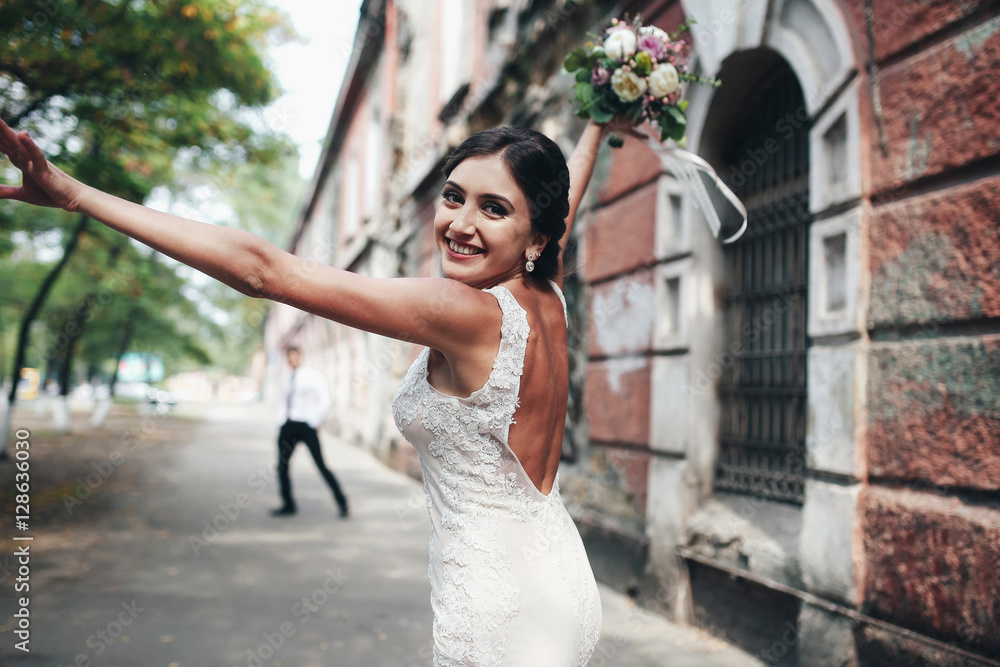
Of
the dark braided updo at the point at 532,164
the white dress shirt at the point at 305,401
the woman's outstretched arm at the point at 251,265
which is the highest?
the dark braided updo at the point at 532,164

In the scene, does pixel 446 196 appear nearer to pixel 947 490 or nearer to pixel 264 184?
pixel 947 490

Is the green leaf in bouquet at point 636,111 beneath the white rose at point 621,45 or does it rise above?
beneath

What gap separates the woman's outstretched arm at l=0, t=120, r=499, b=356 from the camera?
4.29 ft

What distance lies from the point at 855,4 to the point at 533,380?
318cm

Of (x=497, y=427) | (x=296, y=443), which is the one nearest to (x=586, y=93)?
(x=497, y=427)

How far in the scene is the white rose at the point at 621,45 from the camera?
2545 millimetres

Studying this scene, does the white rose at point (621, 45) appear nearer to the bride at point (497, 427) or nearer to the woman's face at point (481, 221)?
the bride at point (497, 427)

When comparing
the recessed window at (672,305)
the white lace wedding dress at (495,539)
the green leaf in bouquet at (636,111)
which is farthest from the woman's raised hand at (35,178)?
the recessed window at (672,305)

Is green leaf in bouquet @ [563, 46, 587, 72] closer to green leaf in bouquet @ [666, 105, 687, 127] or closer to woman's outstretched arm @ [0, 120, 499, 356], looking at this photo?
green leaf in bouquet @ [666, 105, 687, 127]

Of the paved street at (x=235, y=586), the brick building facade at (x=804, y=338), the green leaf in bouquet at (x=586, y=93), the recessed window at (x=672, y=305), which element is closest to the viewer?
the green leaf in bouquet at (x=586, y=93)

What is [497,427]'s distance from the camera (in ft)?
5.39

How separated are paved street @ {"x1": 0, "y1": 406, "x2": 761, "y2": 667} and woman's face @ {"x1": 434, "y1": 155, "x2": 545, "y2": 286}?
314cm

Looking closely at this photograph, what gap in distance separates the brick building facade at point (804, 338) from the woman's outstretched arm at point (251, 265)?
8.49 feet

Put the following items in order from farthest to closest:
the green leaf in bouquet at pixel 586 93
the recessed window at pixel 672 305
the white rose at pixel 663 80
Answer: the recessed window at pixel 672 305, the green leaf in bouquet at pixel 586 93, the white rose at pixel 663 80
